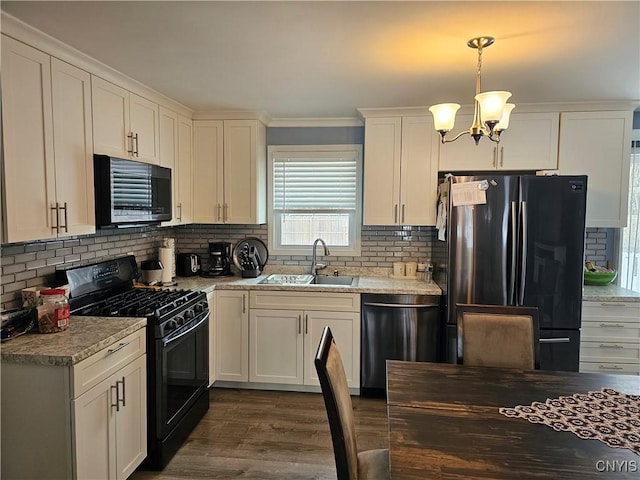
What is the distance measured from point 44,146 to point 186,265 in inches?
71.9

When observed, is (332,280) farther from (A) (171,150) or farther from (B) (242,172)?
(A) (171,150)

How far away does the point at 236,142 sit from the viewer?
3615 mm

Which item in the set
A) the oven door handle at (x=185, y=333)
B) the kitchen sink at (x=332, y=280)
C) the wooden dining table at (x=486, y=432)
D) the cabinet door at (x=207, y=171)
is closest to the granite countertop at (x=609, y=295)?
the wooden dining table at (x=486, y=432)

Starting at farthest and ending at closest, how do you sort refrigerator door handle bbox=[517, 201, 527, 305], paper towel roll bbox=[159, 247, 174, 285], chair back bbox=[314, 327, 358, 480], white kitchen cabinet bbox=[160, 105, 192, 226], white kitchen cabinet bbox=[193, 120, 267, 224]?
white kitchen cabinet bbox=[193, 120, 267, 224] → paper towel roll bbox=[159, 247, 174, 285] → white kitchen cabinet bbox=[160, 105, 192, 226] → refrigerator door handle bbox=[517, 201, 527, 305] → chair back bbox=[314, 327, 358, 480]

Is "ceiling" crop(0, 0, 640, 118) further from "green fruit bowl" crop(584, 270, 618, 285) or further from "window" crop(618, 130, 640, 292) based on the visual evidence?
"green fruit bowl" crop(584, 270, 618, 285)

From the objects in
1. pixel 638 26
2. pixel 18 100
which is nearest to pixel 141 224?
pixel 18 100

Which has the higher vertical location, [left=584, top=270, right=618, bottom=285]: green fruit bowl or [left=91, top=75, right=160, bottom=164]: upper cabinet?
[left=91, top=75, right=160, bottom=164]: upper cabinet

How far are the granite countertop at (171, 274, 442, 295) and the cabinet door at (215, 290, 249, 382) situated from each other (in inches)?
3.3

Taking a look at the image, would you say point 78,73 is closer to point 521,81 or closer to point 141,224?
point 141,224

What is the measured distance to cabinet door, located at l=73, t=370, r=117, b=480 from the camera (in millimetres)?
1777

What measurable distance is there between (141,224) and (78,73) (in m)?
0.96

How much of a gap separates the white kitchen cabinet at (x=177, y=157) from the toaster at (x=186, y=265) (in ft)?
1.21

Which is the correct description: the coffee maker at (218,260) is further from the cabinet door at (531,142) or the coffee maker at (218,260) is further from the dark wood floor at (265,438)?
the cabinet door at (531,142)

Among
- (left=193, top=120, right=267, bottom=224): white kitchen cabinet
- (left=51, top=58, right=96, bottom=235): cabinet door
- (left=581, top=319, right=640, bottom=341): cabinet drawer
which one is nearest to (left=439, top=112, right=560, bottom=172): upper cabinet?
(left=581, top=319, right=640, bottom=341): cabinet drawer
